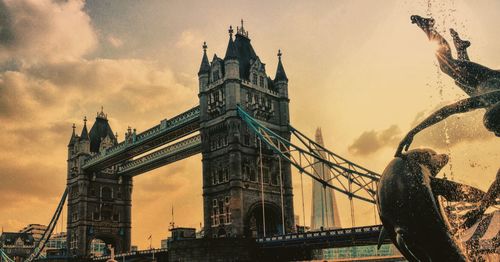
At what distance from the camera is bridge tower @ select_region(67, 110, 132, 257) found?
80.6 metres

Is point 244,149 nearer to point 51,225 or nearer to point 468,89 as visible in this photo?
point 468,89

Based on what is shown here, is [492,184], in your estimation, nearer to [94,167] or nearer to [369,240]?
[369,240]

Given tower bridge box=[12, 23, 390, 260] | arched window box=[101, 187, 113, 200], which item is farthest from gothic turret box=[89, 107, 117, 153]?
tower bridge box=[12, 23, 390, 260]

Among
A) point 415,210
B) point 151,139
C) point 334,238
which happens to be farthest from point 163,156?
point 415,210

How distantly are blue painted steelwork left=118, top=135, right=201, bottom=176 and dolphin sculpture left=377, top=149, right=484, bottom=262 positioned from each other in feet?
170

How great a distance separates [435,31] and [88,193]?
77.6 meters

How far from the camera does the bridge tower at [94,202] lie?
80.6m

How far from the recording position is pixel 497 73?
10664 mm

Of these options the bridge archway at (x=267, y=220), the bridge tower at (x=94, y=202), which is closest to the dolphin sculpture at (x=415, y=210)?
the bridge archway at (x=267, y=220)

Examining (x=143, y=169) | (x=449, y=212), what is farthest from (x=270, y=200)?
(x=449, y=212)

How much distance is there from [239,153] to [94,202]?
125 feet

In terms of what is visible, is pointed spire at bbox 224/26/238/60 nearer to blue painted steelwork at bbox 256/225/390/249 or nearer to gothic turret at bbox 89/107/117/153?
blue painted steelwork at bbox 256/225/390/249

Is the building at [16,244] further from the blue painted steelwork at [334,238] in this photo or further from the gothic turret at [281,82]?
the blue painted steelwork at [334,238]

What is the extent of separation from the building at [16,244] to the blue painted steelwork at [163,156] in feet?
186
